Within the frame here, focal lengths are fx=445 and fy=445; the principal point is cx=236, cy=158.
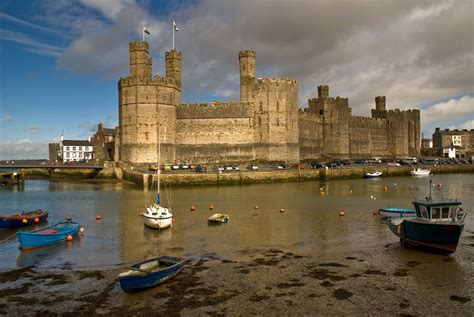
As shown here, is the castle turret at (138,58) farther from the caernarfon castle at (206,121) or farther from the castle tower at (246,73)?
the castle tower at (246,73)

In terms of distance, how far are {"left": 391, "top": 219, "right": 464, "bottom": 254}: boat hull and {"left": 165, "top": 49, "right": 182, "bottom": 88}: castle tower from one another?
1519 inches

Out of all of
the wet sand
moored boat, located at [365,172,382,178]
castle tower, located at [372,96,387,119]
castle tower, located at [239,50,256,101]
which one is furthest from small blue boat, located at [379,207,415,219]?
castle tower, located at [372,96,387,119]

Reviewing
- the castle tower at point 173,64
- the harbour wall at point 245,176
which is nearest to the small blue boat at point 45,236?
the harbour wall at point 245,176

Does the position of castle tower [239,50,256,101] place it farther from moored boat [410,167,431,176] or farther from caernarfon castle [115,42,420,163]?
moored boat [410,167,431,176]

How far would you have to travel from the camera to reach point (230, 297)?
10.2 metres

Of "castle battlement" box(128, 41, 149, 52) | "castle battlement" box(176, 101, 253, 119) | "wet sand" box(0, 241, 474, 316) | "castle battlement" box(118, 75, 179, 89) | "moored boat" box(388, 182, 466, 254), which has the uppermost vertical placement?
"castle battlement" box(128, 41, 149, 52)

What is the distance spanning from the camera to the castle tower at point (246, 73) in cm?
4997

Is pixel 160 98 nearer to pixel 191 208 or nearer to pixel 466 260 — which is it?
pixel 191 208

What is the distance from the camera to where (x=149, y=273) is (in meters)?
10.7

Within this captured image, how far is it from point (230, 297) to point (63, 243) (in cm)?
882

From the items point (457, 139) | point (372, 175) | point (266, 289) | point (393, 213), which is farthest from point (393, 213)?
point (457, 139)

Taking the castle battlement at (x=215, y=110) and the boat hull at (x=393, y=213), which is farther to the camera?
the castle battlement at (x=215, y=110)

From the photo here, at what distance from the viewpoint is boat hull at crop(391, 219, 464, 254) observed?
13.5m

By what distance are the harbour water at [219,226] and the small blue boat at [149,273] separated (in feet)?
6.76
